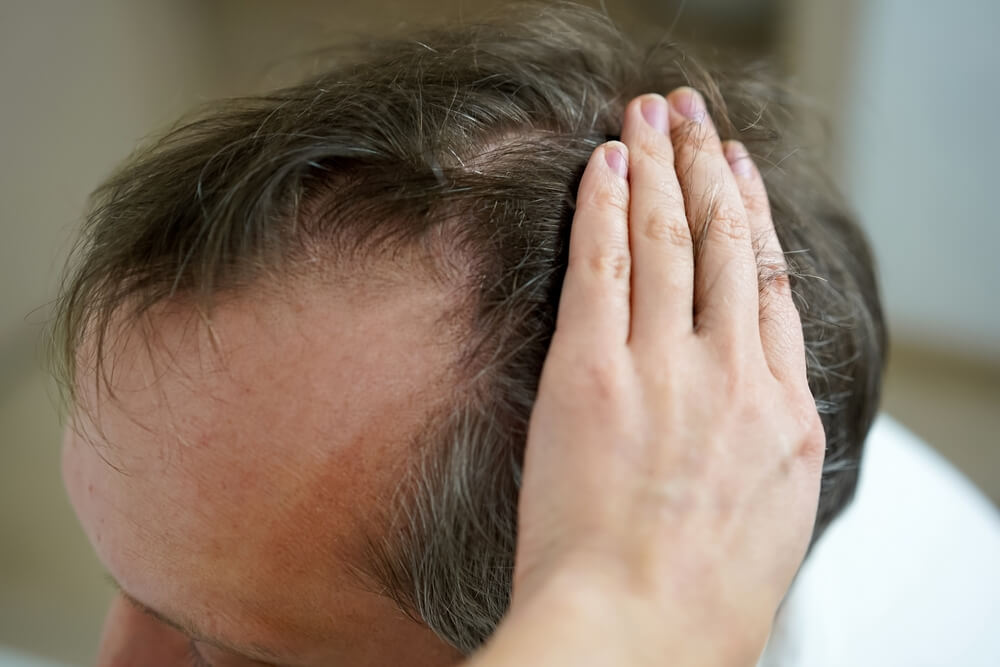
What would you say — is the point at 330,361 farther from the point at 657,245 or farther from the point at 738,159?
the point at 738,159

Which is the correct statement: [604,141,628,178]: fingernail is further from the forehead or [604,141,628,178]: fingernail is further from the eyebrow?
the eyebrow

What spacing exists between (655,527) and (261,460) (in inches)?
8.8

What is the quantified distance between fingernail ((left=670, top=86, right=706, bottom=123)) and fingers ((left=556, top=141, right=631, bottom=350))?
0.39 ft

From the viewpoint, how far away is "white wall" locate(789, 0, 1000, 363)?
1447 millimetres

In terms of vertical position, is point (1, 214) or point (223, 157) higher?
point (223, 157)

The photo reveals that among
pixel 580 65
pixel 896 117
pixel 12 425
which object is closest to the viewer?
pixel 580 65

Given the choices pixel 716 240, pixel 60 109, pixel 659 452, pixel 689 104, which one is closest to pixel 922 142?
pixel 689 104

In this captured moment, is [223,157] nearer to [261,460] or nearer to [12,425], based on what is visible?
[261,460]

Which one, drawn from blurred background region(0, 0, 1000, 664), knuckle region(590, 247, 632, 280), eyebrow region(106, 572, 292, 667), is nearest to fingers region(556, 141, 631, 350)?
knuckle region(590, 247, 632, 280)

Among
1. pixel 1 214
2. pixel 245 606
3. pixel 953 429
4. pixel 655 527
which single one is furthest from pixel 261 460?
pixel 953 429

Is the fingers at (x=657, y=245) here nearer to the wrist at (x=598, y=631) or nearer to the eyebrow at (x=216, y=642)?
the wrist at (x=598, y=631)

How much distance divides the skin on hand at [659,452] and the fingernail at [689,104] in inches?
4.4

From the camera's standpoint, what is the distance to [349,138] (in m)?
0.54

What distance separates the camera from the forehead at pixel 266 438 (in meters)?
0.52
